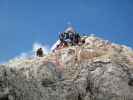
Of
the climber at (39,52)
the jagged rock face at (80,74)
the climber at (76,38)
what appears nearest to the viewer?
the jagged rock face at (80,74)

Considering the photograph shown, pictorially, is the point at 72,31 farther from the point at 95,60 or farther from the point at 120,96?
the point at 120,96

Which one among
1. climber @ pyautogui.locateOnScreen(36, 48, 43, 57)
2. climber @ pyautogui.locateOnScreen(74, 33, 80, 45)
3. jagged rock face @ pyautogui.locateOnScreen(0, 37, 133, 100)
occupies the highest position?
climber @ pyautogui.locateOnScreen(74, 33, 80, 45)

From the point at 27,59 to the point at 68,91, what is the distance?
677cm

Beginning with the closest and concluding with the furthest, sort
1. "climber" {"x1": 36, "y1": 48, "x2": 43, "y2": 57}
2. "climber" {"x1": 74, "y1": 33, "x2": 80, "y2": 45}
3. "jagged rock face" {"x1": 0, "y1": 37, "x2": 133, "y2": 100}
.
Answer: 1. "jagged rock face" {"x1": 0, "y1": 37, "x2": 133, "y2": 100}
2. "climber" {"x1": 74, "y1": 33, "x2": 80, "y2": 45}
3. "climber" {"x1": 36, "y1": 48, "x2": 43, "y2": 57}

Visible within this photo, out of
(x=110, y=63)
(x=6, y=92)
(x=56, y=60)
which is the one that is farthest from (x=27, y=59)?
(x=6, y=92)

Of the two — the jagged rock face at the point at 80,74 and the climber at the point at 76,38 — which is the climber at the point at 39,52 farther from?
the climber at the point at 76,38

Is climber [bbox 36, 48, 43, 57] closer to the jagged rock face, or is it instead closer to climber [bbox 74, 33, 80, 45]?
the jagged rock face

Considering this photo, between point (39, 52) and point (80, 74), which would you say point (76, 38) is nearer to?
point (80, 74)

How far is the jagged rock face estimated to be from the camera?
38.3 meters

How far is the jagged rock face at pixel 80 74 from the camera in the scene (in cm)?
3828

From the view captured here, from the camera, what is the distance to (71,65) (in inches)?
1661

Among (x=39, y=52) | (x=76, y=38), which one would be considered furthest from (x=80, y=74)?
(x=39, y=52)

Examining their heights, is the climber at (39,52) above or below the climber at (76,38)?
below

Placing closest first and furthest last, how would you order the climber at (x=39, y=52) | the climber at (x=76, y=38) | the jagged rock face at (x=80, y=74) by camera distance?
the jagged rock face at (x=80, y=74), the climber at (x=76, y=38), the climber at (x=39, y=52)
